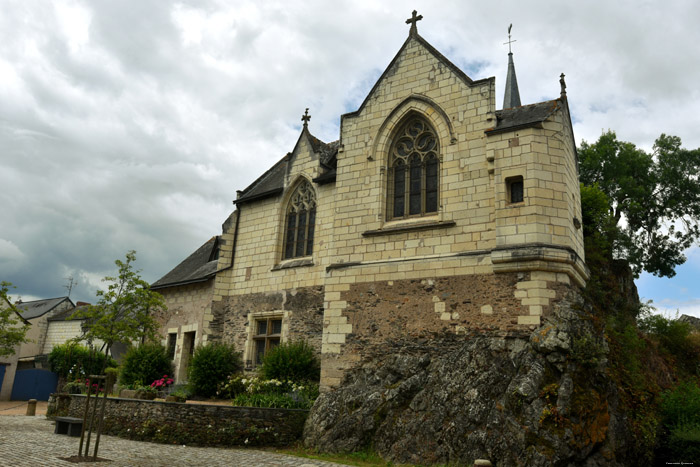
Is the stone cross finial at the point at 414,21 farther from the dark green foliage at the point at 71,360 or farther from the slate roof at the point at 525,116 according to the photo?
the dark green foliage at the point at 71,360

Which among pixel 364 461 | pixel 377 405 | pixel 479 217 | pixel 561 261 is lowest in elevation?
pixel 364 461

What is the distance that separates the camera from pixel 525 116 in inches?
483

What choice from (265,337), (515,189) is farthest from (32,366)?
(515,189)

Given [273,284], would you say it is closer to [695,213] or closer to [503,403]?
[503,403]

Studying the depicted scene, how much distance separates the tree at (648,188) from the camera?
2250 cm

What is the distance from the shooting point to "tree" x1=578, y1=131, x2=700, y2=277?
73.8ft

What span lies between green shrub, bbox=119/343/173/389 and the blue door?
485 inches

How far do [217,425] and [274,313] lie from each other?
15.8 ft

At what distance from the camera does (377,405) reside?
36.5ft

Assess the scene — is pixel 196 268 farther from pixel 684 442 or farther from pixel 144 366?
pixel 684 442

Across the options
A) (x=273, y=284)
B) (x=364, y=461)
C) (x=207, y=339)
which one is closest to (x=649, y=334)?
(x=364, y=461)

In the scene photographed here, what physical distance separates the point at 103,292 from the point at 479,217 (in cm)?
981

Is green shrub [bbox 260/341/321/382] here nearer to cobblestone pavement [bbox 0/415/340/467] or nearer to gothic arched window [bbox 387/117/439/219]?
cobblestone pavement [bbox 0/415/340/467]

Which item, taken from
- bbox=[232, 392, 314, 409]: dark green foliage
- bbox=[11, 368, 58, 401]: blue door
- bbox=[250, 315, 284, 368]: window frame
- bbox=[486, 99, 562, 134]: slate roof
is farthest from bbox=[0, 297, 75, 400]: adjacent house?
bbox=[486, 99, 562, 134]: slate roof
